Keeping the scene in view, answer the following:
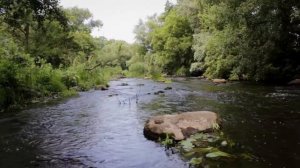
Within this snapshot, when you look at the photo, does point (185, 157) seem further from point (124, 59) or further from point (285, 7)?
point (124, 59)

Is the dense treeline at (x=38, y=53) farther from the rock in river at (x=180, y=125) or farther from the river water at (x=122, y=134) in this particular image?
the rock in river at (x=180, y=125)

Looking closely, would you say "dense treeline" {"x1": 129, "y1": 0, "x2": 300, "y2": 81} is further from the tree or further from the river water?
the tree

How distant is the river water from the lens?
7430mm

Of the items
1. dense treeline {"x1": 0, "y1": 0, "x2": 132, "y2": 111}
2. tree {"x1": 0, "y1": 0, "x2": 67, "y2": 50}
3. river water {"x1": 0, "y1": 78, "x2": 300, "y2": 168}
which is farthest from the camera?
dense treeline {"x1": 0, "y1": 0, "x2": 132, "y2": 111}

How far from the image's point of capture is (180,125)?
9.36 m

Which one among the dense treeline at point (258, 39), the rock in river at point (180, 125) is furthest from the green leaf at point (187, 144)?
the dense treeline at point (258, 39)

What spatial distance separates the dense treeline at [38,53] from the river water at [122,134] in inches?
79.7

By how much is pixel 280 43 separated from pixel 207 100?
1258 centimetres

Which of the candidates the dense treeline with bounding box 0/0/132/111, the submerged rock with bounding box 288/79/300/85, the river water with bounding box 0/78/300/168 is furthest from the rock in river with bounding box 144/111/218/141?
the submerged rock with bounding box 288/79/300/85

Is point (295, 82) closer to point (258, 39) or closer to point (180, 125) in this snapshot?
point (258, 39)

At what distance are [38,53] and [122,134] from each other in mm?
23715

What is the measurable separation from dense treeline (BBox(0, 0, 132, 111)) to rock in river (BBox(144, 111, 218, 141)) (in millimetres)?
4271

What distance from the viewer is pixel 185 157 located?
740cm

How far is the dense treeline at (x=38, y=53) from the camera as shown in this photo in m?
10.2
